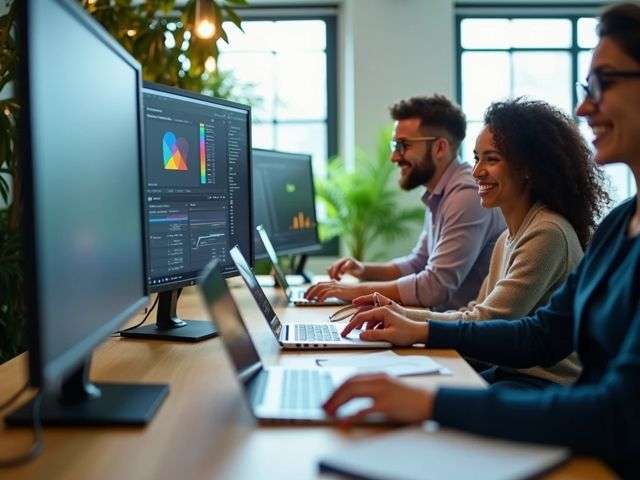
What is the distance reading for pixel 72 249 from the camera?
0.92 m

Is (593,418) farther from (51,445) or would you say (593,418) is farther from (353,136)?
(353,136)

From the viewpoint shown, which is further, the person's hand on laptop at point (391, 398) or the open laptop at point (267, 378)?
the open laptop at point (267, 378)

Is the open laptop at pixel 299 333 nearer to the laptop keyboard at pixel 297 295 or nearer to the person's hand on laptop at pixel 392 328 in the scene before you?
the person's hand on laptop at pixel 392 328

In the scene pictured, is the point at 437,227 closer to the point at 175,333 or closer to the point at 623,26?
the point at 175,333

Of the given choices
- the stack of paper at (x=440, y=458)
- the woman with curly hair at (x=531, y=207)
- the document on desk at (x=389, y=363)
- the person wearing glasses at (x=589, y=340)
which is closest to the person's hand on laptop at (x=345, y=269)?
the woman with curly hair at (x=531, y=207)

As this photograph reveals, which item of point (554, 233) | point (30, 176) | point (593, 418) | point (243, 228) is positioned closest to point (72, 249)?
point (30, 176)

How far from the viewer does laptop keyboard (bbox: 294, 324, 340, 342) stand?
1.66 m

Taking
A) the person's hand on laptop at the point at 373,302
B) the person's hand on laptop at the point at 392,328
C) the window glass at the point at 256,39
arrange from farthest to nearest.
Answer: the window glass at the point at 256,39 → the person's hand on laptop at the point at 373,302 → the person's hand on laptop at the point at 392,328

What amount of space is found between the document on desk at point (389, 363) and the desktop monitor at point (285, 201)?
3.52ft

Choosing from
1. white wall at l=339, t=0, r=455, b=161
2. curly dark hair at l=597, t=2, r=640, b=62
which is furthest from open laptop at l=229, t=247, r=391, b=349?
white wall at l=339, t=0, r=455, b=161

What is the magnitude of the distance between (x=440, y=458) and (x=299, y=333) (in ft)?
3.02

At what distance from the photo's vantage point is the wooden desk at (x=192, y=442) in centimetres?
89

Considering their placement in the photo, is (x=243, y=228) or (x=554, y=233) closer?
(x=554, y=233)

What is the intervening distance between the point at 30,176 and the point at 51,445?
39cm
